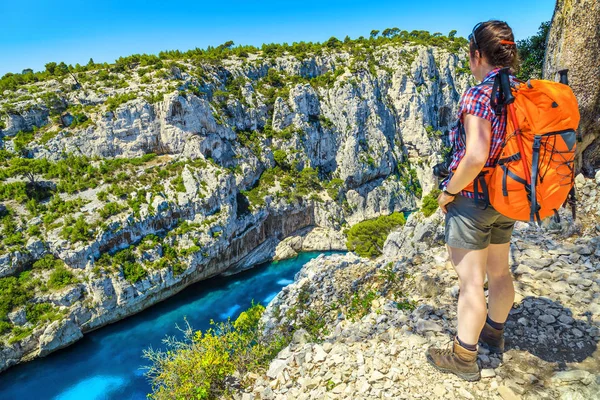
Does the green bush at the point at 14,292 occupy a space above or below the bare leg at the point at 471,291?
below

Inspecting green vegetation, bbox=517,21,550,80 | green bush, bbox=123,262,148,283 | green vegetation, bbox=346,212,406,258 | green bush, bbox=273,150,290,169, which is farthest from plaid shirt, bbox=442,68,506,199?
green bush, bbox=273,150,290,169

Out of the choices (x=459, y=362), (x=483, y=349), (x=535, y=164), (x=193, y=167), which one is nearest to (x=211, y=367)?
(x=459, y=362)

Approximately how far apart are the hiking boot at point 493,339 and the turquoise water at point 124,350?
2033cm

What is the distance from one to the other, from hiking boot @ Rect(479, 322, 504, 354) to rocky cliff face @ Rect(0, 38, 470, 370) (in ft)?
86.1

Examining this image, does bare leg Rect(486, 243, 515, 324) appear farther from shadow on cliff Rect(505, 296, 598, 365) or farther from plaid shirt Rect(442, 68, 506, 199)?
plaid shirt Rect(442, 68, 506, 199)

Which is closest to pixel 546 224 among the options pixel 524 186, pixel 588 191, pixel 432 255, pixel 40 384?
pixel 588 191

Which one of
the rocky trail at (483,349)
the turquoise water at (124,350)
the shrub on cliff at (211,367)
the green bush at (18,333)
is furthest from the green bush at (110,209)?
the rocky trail at (483,349)

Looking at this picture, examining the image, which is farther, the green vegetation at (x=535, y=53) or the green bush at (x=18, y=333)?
the green bush at (x=18, y=333)

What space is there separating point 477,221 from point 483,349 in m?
1.49

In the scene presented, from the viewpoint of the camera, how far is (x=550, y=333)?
313cm

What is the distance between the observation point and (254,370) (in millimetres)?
4555

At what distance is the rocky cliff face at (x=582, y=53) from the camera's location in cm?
454

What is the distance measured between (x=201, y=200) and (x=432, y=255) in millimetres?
25950

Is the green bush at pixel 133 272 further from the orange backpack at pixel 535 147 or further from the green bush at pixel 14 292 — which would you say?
the orange backpack at pixel 535 147
